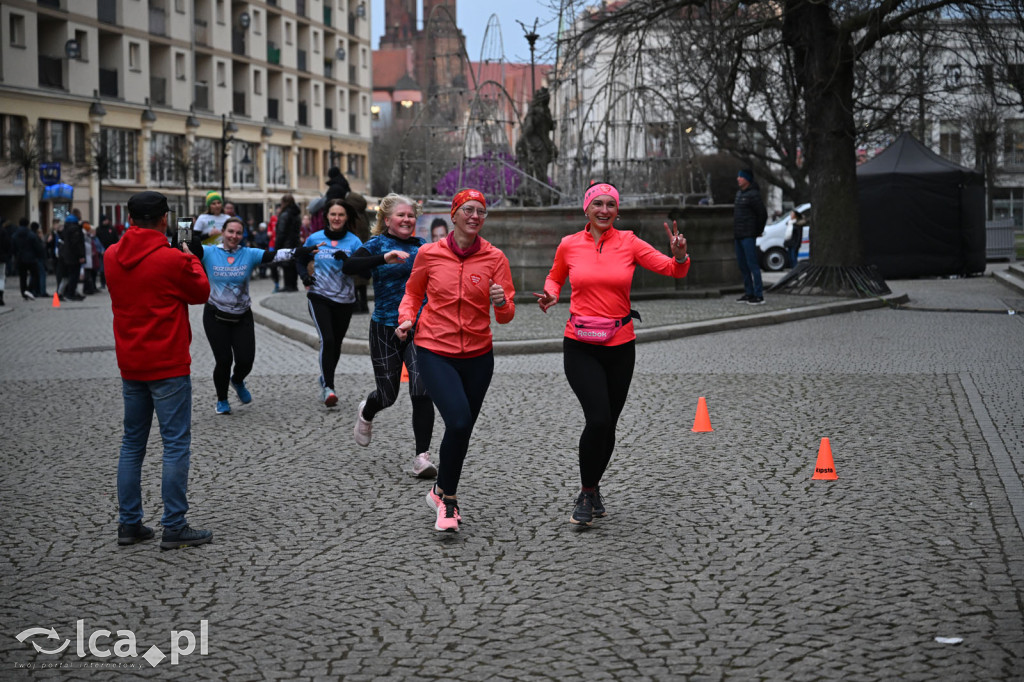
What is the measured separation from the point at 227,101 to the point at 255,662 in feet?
188

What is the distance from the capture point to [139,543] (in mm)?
6285

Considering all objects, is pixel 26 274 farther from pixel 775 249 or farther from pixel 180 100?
pixel 180 100

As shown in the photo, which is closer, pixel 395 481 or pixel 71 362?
pixel 395 481

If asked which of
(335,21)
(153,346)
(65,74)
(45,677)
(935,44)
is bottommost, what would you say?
(45,677)

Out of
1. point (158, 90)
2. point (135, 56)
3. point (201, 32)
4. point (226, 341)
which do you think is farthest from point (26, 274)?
point (201, 32)

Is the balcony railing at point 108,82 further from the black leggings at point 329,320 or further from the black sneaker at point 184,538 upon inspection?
the black sneaker at point 184,538

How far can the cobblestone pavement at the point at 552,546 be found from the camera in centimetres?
459

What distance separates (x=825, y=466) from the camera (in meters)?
7.60

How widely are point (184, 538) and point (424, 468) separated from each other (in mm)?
1903

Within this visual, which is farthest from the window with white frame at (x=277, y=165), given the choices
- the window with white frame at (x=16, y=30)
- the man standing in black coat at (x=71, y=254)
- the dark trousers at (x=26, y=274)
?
the man standing in black coat at (x=71, y=254)

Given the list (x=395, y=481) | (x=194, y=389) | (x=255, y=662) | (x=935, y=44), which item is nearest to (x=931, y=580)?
(x=255, y=662)

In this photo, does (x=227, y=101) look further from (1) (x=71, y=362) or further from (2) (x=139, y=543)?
(2) (x=139, y=543)

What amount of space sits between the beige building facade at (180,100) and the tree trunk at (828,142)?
80.3 feet

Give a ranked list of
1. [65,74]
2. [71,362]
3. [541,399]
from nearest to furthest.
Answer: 1. [541,399]
2. [71,362]
3. [65,74]
